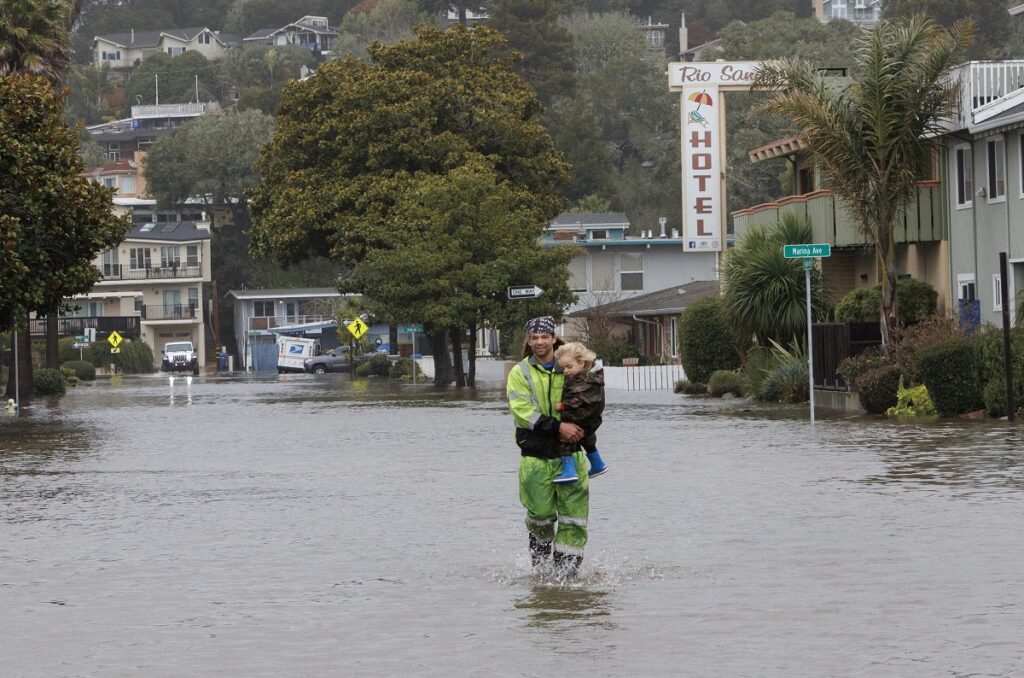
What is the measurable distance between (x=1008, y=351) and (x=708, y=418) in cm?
654

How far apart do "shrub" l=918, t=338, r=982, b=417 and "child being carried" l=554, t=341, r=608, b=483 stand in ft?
58.3

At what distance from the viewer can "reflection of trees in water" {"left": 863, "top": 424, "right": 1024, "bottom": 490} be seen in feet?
59.3

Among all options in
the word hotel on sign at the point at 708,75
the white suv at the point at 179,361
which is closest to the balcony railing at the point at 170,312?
the white suv at the point at 179,361

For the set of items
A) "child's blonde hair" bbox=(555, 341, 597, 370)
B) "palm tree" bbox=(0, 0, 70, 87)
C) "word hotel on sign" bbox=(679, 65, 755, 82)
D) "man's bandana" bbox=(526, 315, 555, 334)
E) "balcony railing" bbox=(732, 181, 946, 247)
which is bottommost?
"child's blonde hair" bbox=(555, 341, 597, 370)

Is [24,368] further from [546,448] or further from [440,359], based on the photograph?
[546,448]

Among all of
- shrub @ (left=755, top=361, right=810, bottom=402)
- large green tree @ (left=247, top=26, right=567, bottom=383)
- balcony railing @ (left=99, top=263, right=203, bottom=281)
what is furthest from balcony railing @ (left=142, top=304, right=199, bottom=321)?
shrub @ (left=755, top=361, right=810, bottom=402)

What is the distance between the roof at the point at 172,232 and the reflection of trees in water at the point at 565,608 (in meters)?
115

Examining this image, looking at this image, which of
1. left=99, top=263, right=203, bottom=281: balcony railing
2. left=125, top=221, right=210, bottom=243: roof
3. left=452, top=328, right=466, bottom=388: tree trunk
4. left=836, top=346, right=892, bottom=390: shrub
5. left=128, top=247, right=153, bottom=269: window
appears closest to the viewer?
left=836, top=346, right=892, bottom=390: shrub

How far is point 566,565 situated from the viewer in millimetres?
11820

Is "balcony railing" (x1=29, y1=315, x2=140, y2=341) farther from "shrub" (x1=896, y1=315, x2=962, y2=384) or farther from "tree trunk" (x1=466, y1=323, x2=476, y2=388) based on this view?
"shrub" (x1=896, y1=315, x2=962, y2=384)

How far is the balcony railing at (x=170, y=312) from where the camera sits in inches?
4916

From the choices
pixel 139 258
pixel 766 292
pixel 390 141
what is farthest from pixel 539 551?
pixel 139 258

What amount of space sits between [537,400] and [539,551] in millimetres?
1018

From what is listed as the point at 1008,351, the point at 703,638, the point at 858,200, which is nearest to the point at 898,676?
the point at 703,638
